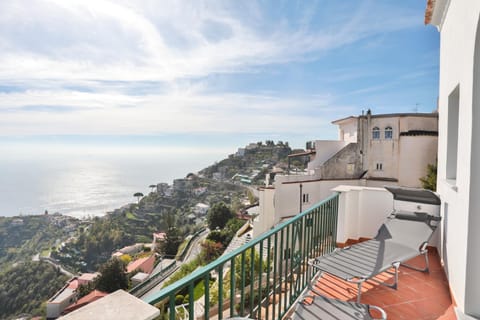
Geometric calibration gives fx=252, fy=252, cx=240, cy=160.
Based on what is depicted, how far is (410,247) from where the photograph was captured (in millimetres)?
3082

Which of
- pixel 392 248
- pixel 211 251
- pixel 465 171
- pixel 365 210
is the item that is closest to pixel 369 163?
pixel 365 210

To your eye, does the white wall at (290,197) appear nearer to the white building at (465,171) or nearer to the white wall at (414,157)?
the white wall at (414,157)

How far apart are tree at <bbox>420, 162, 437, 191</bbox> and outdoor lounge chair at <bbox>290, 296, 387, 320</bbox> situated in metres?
15.7

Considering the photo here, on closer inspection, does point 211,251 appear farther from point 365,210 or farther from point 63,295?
point 365,210

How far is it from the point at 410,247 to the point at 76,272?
52872 mm

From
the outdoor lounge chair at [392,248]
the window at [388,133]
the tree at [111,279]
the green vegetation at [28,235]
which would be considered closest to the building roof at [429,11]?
the outdoor lounge chair at [392,248]

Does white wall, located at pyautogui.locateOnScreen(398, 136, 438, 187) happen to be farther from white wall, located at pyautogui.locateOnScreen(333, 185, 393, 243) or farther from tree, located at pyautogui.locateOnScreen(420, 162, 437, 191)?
white wall, located at pyautogui.locateOnScreen(333, 185, 393, 243)

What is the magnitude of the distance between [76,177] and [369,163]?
139490 mm

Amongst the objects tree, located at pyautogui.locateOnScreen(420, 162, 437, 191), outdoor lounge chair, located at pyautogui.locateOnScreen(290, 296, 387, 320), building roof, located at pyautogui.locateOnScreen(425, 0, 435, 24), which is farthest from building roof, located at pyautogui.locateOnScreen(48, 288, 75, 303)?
building roof, located at pyautogui.locateOnScreen(425, 0, 435, 24)

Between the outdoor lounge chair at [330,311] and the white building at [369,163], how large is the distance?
1560 cm

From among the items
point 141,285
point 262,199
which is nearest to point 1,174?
point 141,285

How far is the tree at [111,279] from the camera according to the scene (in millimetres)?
33969

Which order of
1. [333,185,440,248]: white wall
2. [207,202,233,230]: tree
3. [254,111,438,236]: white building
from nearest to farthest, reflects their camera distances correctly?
[333,185,440,248]: white wall
[254,111,438,236]: white building
[207,202,233,230]: tree

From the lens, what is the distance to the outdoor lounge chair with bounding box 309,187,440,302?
2.51m
